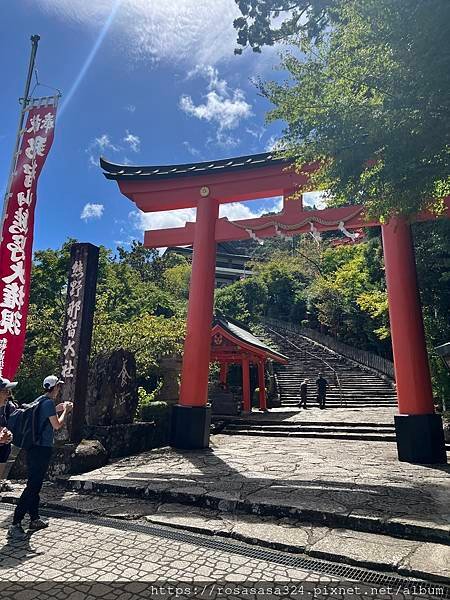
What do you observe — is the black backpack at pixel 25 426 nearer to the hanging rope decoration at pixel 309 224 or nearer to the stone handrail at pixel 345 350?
the hanging rope decoration at pixel 309 224

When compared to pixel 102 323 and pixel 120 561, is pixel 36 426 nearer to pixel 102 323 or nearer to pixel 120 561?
pixel 120 561

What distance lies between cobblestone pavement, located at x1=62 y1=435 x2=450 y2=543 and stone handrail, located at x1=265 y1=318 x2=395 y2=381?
16.7 meters

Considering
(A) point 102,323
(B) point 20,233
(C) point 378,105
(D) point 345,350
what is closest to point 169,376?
(A) point 102,323

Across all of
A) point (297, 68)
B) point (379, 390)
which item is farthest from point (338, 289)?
point (297, 68)

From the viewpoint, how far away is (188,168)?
9.08 meters

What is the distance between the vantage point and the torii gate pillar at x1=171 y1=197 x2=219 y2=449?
819 cm

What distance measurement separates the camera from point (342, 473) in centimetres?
591

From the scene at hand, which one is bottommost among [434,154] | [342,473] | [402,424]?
[342,473]

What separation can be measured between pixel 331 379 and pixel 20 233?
1983cm

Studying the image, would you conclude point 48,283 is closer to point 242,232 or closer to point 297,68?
point 242,232

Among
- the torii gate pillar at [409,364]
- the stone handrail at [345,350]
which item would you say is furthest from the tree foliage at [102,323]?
the stone handrail at [345,350]

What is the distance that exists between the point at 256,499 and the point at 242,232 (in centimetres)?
594

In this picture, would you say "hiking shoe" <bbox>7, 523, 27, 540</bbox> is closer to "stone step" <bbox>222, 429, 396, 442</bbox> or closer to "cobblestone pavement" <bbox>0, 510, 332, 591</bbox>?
"cobblestone pavement" <bbox>0, 510, 332, 591</bbox>

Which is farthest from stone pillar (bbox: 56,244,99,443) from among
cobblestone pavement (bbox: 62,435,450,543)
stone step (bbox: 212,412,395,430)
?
stone step (bbox: 212,412,395,430)
